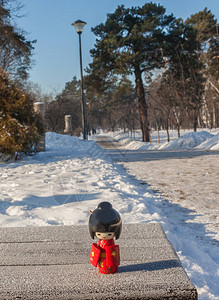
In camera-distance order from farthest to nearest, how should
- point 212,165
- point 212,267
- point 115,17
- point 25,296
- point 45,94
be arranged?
point 45,94 < point 115,17 < point 212,165 < point 212,267 < point 25,296

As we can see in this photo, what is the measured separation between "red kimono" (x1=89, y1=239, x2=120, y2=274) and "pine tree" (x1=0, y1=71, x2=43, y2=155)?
7.90m

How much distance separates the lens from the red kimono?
1.42 meters

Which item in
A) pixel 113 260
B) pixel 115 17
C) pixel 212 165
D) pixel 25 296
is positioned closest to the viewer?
pixel 25 296

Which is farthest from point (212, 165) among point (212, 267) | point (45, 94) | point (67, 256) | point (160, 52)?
point (45, 94)

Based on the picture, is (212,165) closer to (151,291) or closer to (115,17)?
(151,291)

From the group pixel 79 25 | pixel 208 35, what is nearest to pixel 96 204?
pixel 79 25

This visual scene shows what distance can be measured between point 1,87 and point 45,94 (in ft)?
108

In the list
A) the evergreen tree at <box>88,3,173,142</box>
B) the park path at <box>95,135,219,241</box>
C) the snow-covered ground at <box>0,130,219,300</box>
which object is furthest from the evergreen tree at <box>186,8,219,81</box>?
the snow-covered ground at <box>0,130,219,300</box>

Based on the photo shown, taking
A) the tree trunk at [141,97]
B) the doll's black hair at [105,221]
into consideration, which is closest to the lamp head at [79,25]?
the tree trunk at [141,97]

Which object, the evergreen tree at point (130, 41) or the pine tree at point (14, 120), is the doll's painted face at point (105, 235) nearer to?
the pine tree at point (14, 120)

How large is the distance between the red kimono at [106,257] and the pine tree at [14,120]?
7.90 metres

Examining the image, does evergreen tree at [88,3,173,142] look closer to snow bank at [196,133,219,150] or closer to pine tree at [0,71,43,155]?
snow bank at [196,133,219,150]

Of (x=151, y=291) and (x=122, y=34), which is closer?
(x=151, y=291)

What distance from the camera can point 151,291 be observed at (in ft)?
4.11
